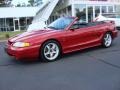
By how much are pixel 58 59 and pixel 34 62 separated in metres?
0.72

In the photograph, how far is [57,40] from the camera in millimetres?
8672

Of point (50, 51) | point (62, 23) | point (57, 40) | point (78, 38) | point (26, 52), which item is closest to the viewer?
point (26, 52)

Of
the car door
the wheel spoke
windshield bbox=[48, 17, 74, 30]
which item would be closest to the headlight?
the wheel spoke

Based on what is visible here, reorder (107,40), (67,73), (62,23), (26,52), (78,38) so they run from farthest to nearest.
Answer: (107,40), (62,23), (78,38), (26,52), (67,73)

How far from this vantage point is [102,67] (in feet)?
24.0

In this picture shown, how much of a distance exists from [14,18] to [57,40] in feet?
131

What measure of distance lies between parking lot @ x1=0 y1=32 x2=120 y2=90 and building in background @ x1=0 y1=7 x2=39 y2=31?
38180 mm

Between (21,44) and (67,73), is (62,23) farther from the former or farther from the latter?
(67,73)

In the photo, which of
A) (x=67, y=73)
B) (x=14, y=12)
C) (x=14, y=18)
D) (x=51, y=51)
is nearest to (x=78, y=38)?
(x=51, y=51)

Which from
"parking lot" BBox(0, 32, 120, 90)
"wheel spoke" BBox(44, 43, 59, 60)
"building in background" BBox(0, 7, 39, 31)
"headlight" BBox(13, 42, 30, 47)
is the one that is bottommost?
"parking lot" BBox(0, 32, 120, 90)

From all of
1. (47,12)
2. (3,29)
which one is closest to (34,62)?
(47,12)

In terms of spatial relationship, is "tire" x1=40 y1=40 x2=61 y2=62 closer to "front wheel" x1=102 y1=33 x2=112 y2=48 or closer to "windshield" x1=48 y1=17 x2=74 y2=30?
"windshield" x1=48 y1=17 x2=74 y2=30

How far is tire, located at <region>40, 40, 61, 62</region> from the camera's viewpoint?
838cm

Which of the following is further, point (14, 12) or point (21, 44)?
point (14, 12)
